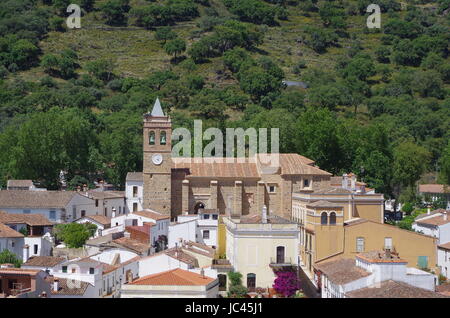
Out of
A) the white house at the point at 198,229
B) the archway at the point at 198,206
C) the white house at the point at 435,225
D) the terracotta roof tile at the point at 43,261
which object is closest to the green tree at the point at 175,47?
the archway at the point at 198,206

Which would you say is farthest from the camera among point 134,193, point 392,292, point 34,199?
point 134,193

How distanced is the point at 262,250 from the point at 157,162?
791 inches

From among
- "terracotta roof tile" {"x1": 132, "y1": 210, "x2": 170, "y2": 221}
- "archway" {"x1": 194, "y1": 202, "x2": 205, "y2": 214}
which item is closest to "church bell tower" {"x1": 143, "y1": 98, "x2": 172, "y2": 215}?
"archway" {"x1": 194, "y1": 202, "x2": 205, "y2": 214}

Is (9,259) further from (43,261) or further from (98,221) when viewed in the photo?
(98,221)

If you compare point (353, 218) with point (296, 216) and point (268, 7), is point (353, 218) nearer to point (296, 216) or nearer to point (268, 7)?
point (296, 216)

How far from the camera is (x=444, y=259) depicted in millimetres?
54031

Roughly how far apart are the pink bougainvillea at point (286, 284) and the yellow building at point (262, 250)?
2.37 feet

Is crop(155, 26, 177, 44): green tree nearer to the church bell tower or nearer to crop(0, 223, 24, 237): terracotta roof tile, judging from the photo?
the church bell tower

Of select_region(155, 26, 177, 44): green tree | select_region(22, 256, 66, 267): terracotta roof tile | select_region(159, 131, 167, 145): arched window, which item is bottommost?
select_region(22, 256, 66, 267): terracotta roof tile

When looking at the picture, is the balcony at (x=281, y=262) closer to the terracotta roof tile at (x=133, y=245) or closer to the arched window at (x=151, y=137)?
the terracotta roof tile at (x=133, y=245)

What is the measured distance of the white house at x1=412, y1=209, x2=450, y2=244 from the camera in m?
58.4

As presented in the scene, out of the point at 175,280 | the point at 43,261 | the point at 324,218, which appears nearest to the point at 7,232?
the point at 43,261

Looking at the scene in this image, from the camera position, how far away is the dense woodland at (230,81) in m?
79.9

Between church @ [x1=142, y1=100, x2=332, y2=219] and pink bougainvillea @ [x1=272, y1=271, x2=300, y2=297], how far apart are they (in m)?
19.1
